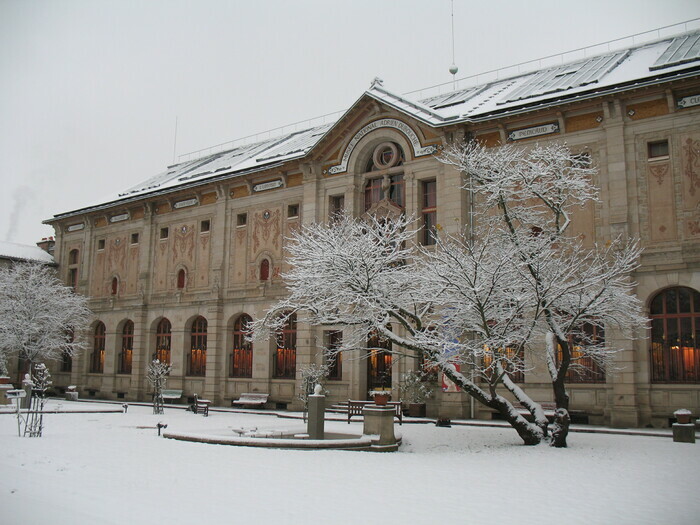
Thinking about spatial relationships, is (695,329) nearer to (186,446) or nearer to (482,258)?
(482,258)

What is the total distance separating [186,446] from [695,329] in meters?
17.6

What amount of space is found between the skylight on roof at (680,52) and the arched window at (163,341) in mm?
29771

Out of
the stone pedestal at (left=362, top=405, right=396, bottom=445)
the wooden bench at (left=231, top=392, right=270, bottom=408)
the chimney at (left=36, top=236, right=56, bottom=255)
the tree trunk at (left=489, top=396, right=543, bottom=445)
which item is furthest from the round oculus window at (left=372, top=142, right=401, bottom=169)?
the chimney at (left=36, top=236, right=56, bottom=255)

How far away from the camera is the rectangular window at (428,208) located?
3153cm

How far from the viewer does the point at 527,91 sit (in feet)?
105

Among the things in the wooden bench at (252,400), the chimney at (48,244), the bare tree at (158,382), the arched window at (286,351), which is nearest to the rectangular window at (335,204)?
the arched window at (286,351)

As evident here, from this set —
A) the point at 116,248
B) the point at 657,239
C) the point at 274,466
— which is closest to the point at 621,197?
the point at 657,239

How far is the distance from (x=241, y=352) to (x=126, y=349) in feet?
35.2

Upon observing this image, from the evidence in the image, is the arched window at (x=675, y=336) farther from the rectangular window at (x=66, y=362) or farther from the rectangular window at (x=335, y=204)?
the rectangular window at (x=66, y=362)

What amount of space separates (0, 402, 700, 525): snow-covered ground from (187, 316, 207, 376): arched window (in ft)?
62.4

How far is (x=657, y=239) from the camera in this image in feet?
82.9

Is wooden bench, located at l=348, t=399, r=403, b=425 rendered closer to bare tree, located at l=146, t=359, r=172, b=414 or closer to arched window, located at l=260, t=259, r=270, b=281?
bare tree, located at l=146, t=359, r=172, b=414

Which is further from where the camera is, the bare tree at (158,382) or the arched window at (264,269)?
the arched window at (264,269)

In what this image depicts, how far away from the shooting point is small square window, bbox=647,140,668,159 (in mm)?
25812
